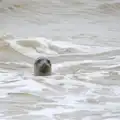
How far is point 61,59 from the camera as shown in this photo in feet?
8.56

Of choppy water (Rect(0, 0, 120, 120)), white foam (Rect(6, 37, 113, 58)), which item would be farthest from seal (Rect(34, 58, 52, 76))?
white foam (Rect(6, 37, 113, 58))

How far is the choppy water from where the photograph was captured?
1.81 metres

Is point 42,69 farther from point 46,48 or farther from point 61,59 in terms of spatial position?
point 46,48

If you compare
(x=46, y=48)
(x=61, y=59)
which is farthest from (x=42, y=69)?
(x=46, y=48)

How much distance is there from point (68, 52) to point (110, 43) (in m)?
0.38

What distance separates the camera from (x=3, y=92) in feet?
6.49

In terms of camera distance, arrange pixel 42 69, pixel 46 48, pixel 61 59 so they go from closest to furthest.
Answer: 1. pixel 42 69
2. pixel 61 59
3. pixel 46 48

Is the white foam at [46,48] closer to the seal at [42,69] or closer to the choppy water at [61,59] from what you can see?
the choppy water at [61,59]

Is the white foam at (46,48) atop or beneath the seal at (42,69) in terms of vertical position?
atop

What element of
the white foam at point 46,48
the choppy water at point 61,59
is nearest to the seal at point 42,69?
the choppy water at point 61,59

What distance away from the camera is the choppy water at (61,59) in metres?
1.81

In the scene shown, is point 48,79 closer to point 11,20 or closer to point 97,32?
point 97,32

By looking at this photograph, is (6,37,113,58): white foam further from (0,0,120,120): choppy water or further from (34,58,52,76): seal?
(34,58,52,76): seal

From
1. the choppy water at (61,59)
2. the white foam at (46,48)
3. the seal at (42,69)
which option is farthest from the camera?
the white foam at (46,48)
